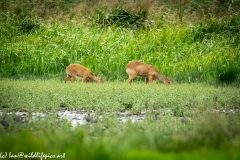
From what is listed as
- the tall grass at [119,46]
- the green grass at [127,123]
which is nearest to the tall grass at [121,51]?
the tall grass at [119,46]

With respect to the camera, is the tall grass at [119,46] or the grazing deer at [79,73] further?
the tall grass at [119,46]

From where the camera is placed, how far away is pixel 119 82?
11.1 m

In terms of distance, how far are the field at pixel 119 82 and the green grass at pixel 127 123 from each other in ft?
0.04

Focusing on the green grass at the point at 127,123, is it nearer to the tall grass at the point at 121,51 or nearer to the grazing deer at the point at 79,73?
the grazing deer at the point at 79,73

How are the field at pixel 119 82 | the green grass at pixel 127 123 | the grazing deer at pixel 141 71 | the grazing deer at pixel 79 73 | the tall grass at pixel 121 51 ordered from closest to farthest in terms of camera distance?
1. the green grass at pixel 127 123
2. the field at pixel 119 82
3. the grazing deer at pixel 141 71
4. the grazing deer at pixel 79 73
5. the tall grass at pixel 121 51

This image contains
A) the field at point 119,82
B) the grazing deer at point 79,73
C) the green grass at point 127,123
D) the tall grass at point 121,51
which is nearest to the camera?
the green grass at point 127,123

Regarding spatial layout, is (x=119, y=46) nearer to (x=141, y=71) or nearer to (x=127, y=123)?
(x=141, y=71)

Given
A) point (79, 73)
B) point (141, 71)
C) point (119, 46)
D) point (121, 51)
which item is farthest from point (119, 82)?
point (119, 46)

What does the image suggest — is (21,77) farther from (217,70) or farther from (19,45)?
(217,70)

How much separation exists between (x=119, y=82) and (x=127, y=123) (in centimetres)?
594

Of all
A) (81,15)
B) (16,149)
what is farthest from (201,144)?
(81,15)

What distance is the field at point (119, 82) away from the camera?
297 cm

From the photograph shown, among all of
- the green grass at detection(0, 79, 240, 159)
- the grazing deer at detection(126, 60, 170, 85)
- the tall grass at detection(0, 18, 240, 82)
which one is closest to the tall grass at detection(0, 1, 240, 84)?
the tall grass at detection(0, 18, 240, 82)

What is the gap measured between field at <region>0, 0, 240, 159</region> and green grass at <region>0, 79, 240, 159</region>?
12 mm
